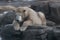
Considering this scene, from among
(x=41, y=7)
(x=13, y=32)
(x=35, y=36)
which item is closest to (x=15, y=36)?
(x=13, y=32)

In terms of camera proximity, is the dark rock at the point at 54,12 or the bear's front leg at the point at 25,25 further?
the dark rock at the point at 54,12

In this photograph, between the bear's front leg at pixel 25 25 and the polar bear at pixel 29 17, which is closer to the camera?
the bear's front leg at pixel 25 25

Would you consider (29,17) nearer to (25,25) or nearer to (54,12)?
(25,25)

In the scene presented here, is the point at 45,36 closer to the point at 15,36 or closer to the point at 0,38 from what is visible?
the point at 15,36

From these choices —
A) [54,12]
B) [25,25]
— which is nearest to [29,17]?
[25,25]

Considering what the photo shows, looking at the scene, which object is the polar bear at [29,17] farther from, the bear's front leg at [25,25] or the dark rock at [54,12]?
the dark rock at [54,12]

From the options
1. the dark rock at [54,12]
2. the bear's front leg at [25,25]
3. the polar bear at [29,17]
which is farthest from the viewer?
the dark rock at [54,12]

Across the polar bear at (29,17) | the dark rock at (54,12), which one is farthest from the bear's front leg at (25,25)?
the dark rock at (54,12)

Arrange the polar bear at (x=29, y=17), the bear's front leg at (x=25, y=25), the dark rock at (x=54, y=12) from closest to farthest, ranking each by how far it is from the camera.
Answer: the bear's front leg at (x=25, y=25), the polar bear at (x=29, y=17), the dark rock at (x=54, y=12)

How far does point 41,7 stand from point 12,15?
5.23ft

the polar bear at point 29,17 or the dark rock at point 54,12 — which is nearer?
the polar bear at point 29,17

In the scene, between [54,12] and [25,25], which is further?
[54,12]

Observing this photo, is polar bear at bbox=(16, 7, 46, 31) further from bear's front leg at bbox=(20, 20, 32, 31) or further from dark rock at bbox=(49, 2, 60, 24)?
dark rock at bbox=(49, 2, 60, 24)

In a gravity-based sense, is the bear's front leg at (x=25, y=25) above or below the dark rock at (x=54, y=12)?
below
